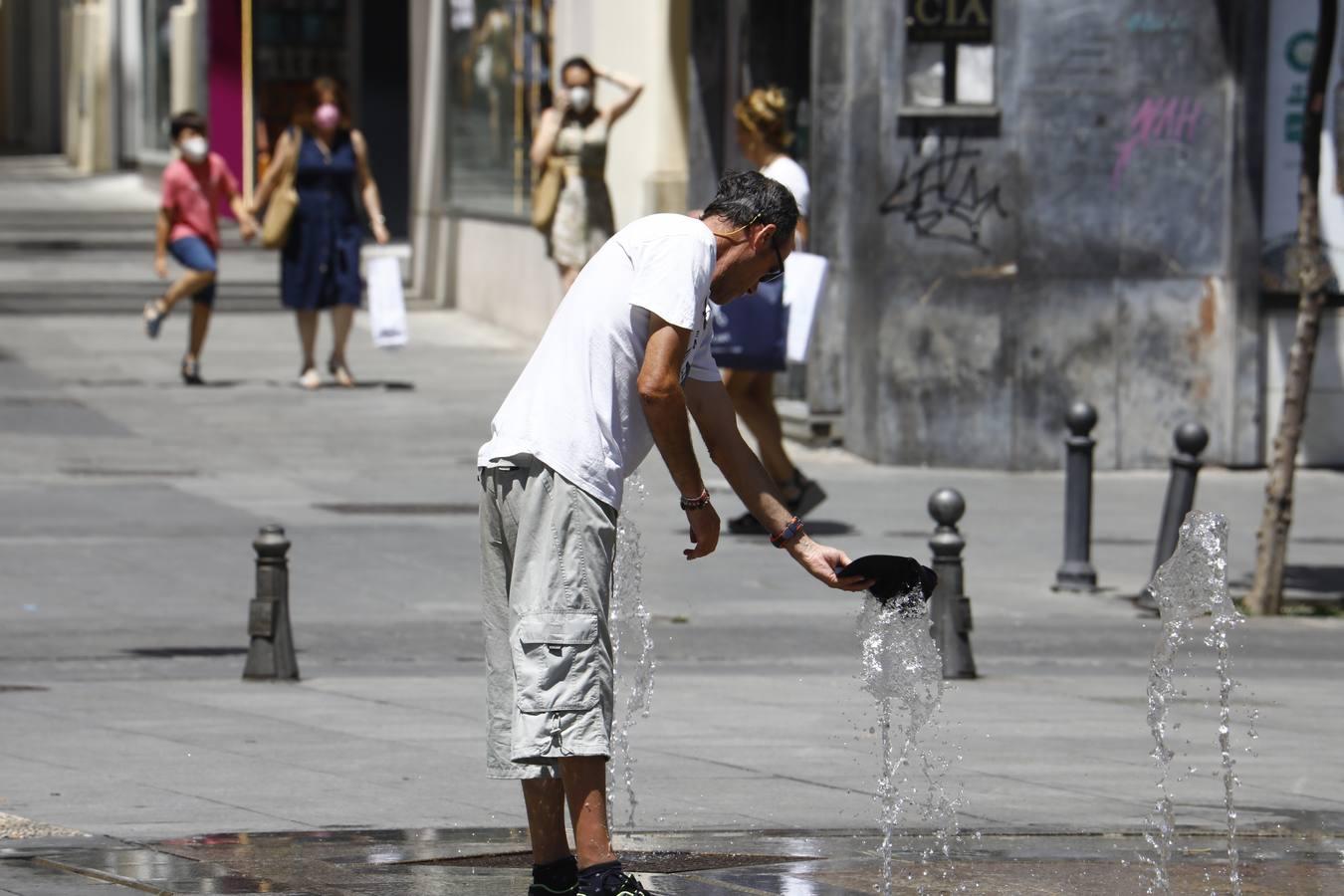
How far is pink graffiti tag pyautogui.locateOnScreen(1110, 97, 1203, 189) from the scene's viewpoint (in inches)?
603

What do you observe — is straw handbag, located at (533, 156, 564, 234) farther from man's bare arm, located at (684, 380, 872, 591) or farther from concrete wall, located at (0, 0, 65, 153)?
concrete wall, located at (0, 0, 65, 153)

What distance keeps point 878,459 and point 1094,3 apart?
112 inches

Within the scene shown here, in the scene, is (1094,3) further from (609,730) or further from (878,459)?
(609,730)

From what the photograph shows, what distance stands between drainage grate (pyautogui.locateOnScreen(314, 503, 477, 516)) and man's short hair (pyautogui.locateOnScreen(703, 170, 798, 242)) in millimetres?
7678

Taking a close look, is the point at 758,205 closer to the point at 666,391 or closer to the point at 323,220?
the point at 666,391

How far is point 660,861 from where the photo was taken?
6375 mm

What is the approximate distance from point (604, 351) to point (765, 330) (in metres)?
6.59

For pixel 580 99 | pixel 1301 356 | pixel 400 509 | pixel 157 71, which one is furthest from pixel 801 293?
pixel 157 71

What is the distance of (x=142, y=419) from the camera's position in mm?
16859

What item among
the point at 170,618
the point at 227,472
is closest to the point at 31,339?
the point at 227,472

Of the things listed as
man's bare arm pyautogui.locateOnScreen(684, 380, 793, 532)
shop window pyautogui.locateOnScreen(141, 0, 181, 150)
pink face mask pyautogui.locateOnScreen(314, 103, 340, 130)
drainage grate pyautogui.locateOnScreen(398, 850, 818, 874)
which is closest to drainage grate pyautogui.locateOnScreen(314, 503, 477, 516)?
pink face mask pyautogui.locateOnScreen(314, 103, 340, 130)

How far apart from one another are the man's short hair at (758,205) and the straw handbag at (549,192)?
41.2 feet

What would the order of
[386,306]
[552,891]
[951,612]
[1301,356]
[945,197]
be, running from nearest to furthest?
[552,891], [951,612], [1301,356], [945,197], [386,306]

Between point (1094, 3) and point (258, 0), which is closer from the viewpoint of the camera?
point (1094, 3)
